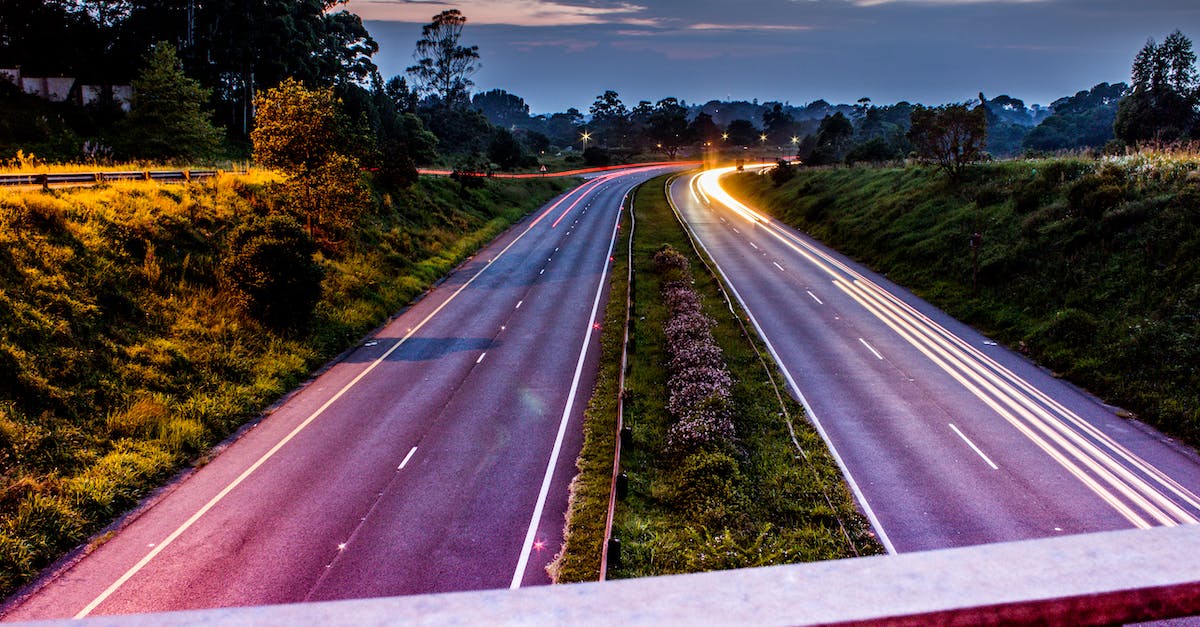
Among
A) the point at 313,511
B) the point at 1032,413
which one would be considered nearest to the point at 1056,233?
the point at 1032,413

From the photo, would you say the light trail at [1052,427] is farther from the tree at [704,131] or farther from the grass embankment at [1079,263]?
the tree at [704,131]

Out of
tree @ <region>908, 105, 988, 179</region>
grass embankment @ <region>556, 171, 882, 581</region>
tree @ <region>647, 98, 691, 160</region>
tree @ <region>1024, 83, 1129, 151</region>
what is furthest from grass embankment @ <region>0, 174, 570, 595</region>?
tree @ <region>1024, 83, 1129, 151</region>

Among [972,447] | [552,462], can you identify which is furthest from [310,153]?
[972,447]

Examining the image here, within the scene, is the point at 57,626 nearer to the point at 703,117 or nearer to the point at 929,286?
the point at 929,286

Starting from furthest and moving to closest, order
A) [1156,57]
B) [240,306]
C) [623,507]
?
[1156,57] < [240,306] < [623,507]

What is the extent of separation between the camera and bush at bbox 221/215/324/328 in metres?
26.1

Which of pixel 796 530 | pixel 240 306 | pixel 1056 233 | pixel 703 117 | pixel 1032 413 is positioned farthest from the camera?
pixel 703 117

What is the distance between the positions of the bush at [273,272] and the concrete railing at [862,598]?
27.6 meters

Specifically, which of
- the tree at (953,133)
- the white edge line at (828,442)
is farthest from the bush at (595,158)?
the white edge line at (828,442)

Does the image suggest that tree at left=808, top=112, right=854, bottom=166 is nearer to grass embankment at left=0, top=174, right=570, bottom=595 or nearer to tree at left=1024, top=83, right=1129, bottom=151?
grass embankment at left=0, top=174, right=570, bottom=595

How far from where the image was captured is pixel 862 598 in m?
1.31

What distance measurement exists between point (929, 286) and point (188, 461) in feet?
117

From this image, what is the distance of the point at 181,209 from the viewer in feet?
98.2

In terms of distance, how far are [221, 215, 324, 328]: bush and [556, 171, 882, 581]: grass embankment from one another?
1268 cm
